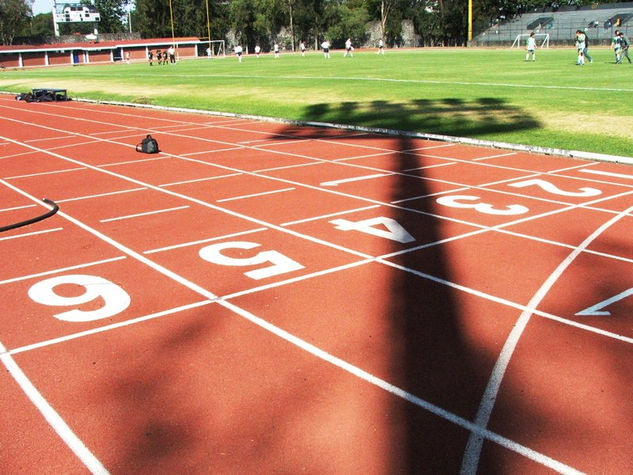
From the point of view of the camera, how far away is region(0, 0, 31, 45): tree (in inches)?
4675

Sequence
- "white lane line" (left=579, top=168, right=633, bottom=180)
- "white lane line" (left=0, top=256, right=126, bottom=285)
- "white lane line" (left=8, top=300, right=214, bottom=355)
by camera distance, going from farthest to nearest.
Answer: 1. "white lane line" (left=579, top=168, right=633, bottom=180)
2. "white lane line" (left=0, top=256, right=126, bottom=285)
3. "white lane line" (left=8, top=300, right=214, bottom=355)

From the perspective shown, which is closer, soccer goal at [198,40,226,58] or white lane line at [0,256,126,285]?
white lane line at [0,256,126,285]

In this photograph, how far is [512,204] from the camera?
1080 centimetres

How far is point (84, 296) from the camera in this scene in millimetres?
7211

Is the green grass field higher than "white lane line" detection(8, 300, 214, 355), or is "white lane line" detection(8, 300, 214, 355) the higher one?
the green grass field

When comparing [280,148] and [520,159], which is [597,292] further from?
[280,148]

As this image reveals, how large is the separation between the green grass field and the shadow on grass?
0.03m

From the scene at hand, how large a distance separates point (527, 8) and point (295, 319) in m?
94.6

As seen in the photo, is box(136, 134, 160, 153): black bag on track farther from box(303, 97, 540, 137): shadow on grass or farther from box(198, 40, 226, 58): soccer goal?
box(198, 40, 226, 58): soccer goal

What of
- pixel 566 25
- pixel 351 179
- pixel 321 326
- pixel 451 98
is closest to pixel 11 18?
pixel 566 25

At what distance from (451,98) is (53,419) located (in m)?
20.9

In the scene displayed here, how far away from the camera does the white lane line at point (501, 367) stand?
14.4ft

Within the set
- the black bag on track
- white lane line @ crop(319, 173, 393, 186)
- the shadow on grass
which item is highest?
the shadow on grass

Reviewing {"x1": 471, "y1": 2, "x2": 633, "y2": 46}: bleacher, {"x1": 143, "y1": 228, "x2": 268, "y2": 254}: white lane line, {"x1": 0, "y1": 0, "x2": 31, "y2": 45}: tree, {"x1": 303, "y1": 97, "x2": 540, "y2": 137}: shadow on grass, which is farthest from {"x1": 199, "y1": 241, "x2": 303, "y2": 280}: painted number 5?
{"x1": 0, "y1": 0, "x2": 31, "y2": 45}: tree
